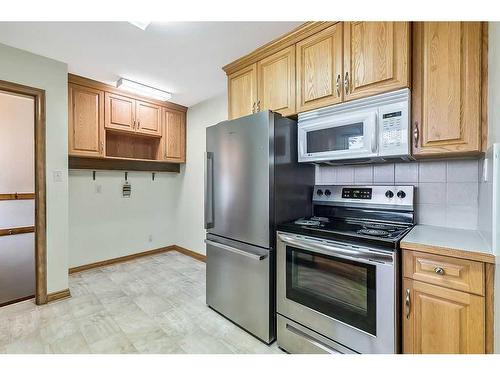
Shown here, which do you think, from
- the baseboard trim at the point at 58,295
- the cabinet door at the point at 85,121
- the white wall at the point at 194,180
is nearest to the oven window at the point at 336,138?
the white wall at the point at 194,180

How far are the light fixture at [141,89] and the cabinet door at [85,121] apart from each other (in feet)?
1.19

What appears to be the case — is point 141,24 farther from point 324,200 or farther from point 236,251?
point 324,200

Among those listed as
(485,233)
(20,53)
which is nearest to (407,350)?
(485,233)

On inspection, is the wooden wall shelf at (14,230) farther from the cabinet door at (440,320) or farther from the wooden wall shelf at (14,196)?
the cabinet door at (440,320)

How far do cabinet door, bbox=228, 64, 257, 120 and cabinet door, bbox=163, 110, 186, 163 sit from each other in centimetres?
162

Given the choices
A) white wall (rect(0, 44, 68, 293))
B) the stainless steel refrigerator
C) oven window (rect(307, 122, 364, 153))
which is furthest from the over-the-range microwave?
white wall (rect(0, 44, 68, 293))

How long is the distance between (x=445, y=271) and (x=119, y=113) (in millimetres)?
3557

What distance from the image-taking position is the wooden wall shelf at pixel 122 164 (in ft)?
10.2

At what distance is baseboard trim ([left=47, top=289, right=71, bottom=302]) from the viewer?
7.81 ft

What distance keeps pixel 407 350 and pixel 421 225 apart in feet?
2.67

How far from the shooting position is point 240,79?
2355mm

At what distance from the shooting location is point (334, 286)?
58.1 inches
